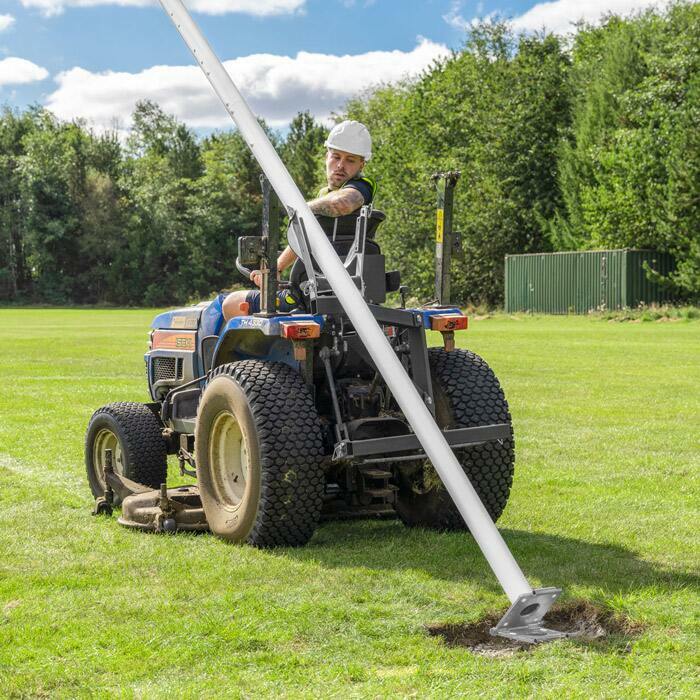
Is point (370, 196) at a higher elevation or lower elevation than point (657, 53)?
lower

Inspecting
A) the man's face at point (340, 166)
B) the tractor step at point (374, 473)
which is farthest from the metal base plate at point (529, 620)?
the man's face at point (340, 166)

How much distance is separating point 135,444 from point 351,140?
8.36 ft

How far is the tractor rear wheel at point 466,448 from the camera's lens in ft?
21.5

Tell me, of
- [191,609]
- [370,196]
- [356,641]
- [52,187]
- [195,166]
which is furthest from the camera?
[195,166]

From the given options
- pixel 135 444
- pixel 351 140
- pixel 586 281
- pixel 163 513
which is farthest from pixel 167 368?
pixel 586 281

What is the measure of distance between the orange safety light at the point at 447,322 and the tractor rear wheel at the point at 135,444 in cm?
221

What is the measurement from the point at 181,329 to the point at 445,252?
1986 mm

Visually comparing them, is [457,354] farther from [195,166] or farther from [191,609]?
[195,166]

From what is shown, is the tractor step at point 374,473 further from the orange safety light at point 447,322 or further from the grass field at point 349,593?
the orange safety light at point 447,322

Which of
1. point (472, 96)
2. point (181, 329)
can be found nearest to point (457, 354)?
point (181, 329)

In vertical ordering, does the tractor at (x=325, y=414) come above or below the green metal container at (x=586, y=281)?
below

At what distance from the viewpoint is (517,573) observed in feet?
15.3

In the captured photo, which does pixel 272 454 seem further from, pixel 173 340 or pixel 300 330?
pixel 173 340

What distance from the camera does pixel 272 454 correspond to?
6.08m
